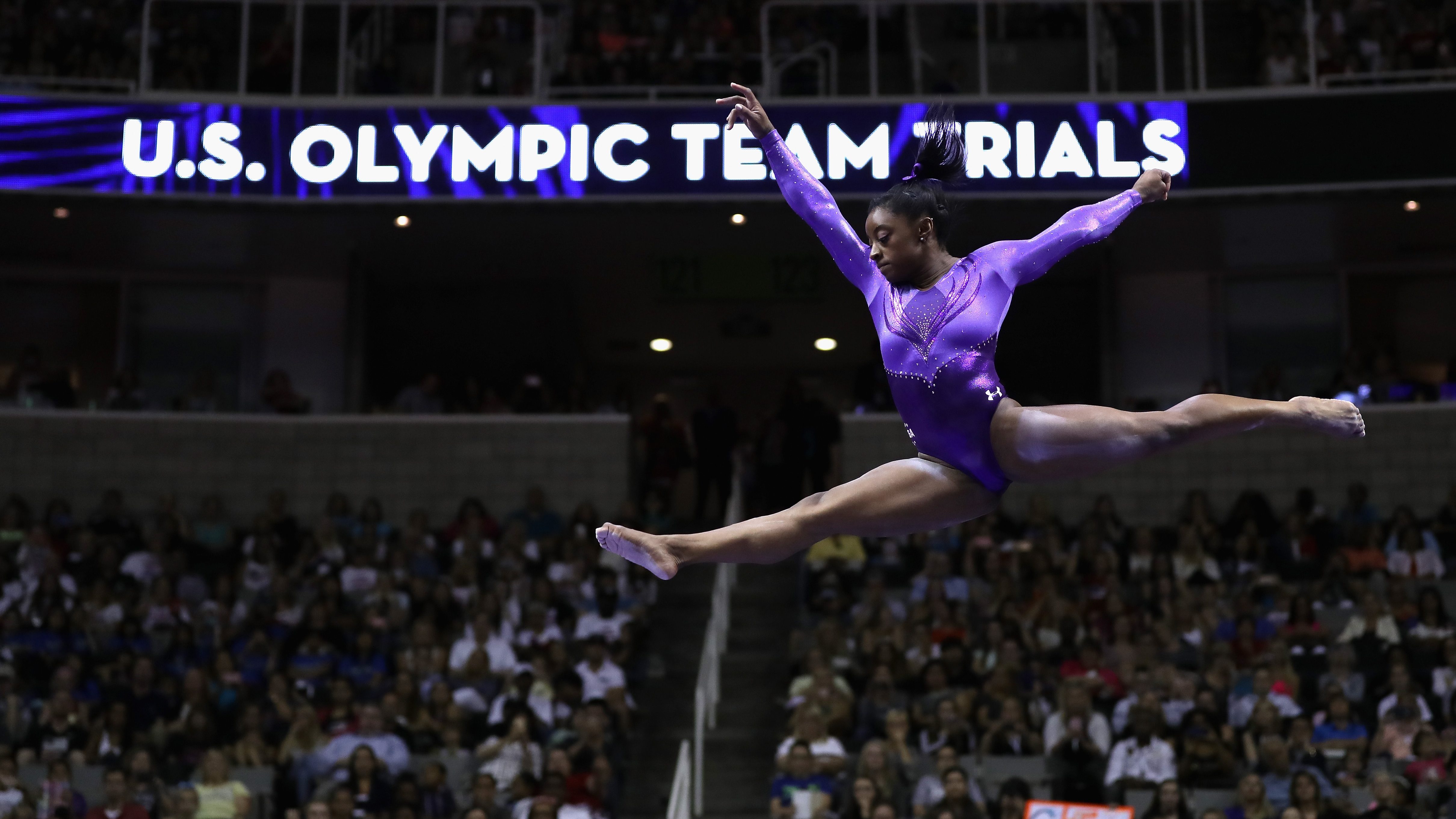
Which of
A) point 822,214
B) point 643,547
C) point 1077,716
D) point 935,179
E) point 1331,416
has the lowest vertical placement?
point 1077,716

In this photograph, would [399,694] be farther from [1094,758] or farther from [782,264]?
[782,264]

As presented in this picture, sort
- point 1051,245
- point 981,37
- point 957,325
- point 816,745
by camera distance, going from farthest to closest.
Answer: point 981,37
point 816,745
point 1051,245
point 957,325

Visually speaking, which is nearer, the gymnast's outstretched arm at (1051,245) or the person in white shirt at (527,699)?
the gymnast's outstretched arm at (1051,245)

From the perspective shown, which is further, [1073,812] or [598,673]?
[598,673]

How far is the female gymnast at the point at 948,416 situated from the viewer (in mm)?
5309

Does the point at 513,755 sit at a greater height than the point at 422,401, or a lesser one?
lesser

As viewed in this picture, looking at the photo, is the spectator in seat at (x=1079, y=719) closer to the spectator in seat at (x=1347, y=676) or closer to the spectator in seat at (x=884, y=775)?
the spectator in seat at (x=884, y=775)

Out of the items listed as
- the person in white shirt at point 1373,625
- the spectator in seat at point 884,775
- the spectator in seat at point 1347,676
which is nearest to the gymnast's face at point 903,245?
the spectator in seat at point 884,775

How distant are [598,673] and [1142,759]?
4098mm

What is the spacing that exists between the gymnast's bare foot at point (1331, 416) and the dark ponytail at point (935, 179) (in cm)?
122

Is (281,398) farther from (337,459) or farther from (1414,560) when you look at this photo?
(1414,560)

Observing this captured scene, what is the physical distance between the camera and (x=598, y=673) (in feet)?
43.4

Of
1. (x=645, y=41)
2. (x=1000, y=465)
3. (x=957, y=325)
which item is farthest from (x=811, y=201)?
(x=645, y=41)

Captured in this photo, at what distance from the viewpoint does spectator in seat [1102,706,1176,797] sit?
1145 centimetres
